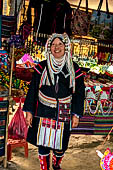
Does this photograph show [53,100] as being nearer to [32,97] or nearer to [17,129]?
[32,97]

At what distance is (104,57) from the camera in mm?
9148

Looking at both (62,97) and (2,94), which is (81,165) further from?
(2,94)

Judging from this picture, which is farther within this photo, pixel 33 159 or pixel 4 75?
pixel 4 75

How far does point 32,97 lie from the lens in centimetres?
296

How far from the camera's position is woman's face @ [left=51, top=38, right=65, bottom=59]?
2.89 m

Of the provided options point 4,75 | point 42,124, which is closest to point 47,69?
point 42,124

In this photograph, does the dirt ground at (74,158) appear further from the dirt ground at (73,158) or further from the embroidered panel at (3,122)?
the embroidered panel at (3,122)

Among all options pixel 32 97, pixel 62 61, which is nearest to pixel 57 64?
pixel 62 61

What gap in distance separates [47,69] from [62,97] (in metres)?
0.37

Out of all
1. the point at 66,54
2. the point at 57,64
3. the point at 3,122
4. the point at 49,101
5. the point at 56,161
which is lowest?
the point at 56,161

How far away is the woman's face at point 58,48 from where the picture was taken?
2895 mm

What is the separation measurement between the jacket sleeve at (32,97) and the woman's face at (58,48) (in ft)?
1.06

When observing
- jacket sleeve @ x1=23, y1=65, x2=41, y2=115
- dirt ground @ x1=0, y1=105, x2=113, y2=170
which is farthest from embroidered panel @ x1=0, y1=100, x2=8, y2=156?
jacket sleeve @ x1=23, y1=65, x2=41, y2=115

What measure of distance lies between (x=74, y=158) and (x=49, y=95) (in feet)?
4.69
